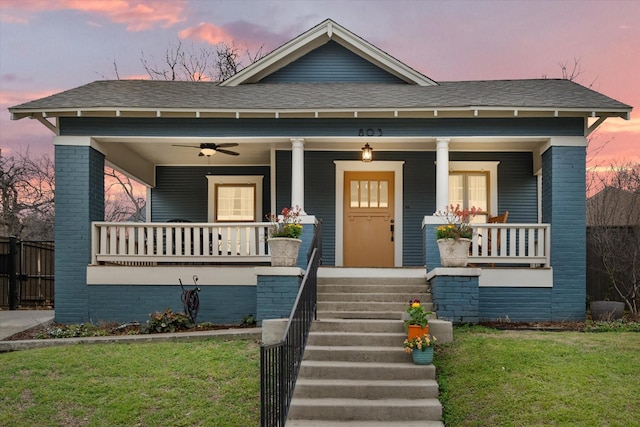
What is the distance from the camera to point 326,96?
12.9 metres

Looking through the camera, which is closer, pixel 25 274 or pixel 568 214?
pixel 568 214

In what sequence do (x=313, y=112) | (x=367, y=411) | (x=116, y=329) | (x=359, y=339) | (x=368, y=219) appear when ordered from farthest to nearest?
1. (x=368, y=219)
2. (x=313, y=112)
3. (x=116, y=329)
4. (x=359, y=339)
5. (x=367, y=411)

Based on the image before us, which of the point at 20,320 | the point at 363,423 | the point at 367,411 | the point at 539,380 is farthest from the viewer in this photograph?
the point at 20,320

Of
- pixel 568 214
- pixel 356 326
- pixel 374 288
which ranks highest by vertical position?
pixel 568 214

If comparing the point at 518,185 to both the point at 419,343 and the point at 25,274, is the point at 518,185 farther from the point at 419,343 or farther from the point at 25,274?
the point at 25,274

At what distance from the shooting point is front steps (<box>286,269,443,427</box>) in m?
7.64

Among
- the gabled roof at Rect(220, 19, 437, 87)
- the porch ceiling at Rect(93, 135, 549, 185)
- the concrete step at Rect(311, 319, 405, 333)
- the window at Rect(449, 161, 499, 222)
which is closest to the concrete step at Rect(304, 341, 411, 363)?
the concrete step at Rect(311, 319, 405, 333)

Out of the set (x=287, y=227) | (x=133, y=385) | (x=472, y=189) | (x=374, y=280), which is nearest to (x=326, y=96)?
(x=287, y=227)

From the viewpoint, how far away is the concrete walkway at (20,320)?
11.7 metres

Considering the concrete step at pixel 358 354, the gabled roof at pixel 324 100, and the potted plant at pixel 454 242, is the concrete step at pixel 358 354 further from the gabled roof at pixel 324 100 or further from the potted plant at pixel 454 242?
the gabled roof at pixel 324 100

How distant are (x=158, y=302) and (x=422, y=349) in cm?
541

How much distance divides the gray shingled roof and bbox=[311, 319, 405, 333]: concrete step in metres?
4.11

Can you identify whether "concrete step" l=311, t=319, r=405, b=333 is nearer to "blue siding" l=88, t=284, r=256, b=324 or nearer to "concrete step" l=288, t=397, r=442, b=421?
"concrete step" l=288, t=397, r=442, b=421

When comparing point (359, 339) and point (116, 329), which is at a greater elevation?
point (359, 339)
